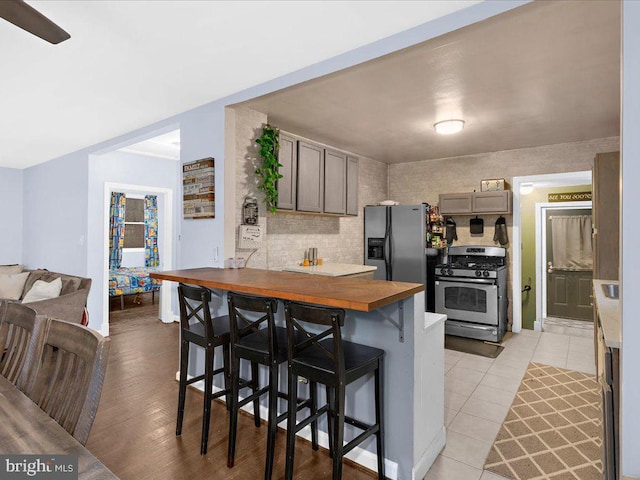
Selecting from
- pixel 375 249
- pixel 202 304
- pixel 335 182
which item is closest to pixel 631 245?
pixel 202 304

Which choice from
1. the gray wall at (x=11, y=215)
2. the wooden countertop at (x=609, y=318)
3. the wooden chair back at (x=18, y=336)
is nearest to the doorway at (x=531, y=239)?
the wooden countertop at (x=609, y=318)

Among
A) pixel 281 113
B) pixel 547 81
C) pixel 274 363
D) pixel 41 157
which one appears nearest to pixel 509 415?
pixel 274 363

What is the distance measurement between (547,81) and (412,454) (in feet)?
9.13

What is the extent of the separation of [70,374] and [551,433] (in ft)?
9.42

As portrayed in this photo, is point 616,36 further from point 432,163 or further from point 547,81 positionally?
point 432,163

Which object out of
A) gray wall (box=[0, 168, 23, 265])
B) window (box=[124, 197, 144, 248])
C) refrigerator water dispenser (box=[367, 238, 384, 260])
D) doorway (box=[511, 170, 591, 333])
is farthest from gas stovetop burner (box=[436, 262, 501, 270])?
gray wall (box=[0, 168, 23, 265])

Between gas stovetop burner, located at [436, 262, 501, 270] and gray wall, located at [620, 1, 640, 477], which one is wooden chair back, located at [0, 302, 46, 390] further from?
gas stovetop burner, located at [436, 262, 501, 270]

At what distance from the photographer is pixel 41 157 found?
5.57m

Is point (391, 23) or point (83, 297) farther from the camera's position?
point (83, 297)

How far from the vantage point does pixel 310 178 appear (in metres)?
4.14

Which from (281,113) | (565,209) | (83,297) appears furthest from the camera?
(565,209)

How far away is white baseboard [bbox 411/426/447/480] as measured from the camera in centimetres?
199

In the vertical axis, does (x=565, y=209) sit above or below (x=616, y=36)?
below

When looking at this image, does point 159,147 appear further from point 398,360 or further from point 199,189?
point 398,360
